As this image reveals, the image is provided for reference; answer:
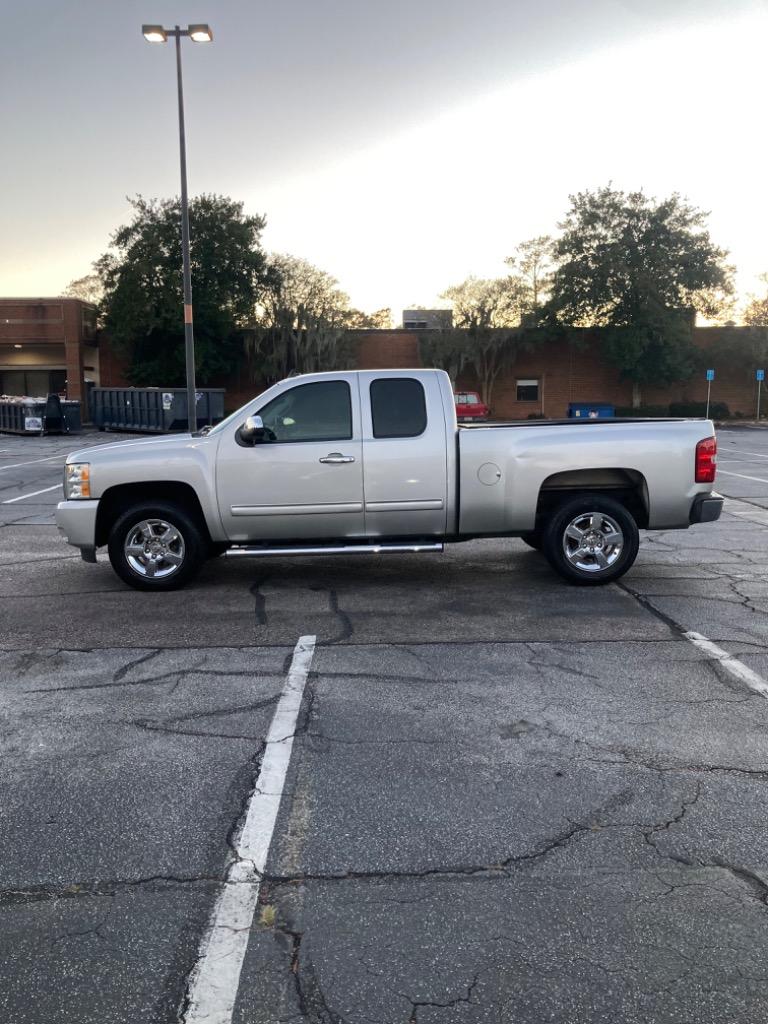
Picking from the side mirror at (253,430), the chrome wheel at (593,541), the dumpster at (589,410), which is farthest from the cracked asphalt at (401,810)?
the dumpster at (589,410)

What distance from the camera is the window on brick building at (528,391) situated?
50375 millimetres

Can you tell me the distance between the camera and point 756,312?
52.1m

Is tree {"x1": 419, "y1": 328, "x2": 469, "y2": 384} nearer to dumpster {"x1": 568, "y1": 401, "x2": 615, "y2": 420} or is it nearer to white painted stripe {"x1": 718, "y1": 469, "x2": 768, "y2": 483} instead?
dumpster {"x1": 568, "y1": 401, "x2": 615, "y2": 420}

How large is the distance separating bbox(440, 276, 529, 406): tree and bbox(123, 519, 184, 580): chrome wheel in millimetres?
41529

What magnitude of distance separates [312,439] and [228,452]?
770 millimetres

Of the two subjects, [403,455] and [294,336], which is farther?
[294,336]

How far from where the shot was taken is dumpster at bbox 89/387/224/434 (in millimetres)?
32375

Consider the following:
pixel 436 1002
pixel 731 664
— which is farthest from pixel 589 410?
pixel 436 1002

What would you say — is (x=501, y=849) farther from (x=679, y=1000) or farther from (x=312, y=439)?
(x=312, y=439)

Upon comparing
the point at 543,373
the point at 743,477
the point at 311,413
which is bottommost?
the point at 743,477

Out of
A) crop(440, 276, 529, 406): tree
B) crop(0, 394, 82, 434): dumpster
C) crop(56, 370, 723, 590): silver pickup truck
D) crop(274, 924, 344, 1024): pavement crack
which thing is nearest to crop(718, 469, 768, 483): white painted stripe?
crop(56, 370, 723, 590): silver pickup truck

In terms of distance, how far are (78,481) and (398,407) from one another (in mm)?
3013

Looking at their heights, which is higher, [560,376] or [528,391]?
[560,376]

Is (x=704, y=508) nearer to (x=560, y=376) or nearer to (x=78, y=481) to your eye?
(x=78, y=481)
